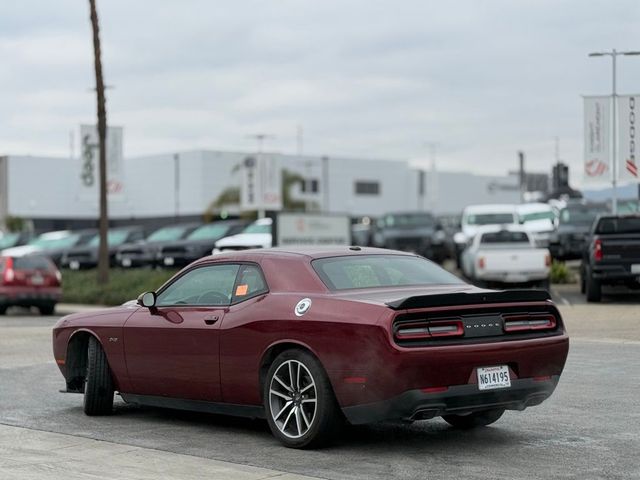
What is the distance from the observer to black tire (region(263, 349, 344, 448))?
29.7 ft

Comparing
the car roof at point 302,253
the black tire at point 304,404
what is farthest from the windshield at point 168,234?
the black tire at point 304,404

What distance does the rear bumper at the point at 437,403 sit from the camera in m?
8.72

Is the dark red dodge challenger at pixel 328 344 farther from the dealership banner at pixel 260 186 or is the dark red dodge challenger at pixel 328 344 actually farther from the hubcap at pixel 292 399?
the dealership banner at pixel 260 186

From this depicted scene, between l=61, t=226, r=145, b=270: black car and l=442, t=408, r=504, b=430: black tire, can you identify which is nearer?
l=442, t=408, r=504, b=430: black tire

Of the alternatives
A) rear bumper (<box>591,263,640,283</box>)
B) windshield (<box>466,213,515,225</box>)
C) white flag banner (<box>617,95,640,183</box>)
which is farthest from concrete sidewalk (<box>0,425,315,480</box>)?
windshield (<box>466,213,515,225</box>)

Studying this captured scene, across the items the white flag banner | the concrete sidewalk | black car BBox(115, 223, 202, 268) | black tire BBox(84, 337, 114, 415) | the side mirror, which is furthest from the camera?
black car BBox(115, 223, 202, 268)

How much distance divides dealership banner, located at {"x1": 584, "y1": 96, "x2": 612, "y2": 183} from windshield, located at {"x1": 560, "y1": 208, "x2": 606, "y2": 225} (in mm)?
5450

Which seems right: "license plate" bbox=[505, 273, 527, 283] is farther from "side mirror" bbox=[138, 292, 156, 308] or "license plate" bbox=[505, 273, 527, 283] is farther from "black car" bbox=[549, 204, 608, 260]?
"side mirror" bbox=[138, 292, 156, 308]

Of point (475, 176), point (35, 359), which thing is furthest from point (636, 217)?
point (475, 176)

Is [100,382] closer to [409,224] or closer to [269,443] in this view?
[269,443]

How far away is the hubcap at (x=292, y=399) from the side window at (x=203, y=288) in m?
1.04

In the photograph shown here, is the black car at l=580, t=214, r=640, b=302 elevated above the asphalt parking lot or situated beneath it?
elevated above

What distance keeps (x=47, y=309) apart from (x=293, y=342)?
21644mm

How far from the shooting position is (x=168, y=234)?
41.4 m
